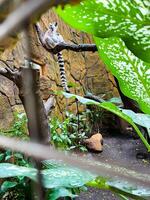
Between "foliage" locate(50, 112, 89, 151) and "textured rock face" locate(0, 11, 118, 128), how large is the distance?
255mm

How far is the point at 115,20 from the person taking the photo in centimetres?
44

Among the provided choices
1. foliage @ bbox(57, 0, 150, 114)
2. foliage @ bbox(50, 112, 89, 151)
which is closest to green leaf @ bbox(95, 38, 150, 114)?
foliage @ bbox(57, 0, 150, 114)

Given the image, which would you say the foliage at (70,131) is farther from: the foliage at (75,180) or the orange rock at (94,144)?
the foliage at (75,180)

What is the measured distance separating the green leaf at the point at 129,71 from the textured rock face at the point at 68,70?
251cm

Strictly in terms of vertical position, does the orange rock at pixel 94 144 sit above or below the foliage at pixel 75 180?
below

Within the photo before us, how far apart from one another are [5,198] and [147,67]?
148cm

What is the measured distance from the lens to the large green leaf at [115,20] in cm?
42

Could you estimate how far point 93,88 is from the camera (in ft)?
16.5

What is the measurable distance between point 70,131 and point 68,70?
109 centimetres

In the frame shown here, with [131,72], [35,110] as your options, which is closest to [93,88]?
[131,72]

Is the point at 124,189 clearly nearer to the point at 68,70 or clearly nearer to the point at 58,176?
the point at 58,176

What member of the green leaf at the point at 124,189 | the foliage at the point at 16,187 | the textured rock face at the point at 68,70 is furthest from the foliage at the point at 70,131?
the green leaf at the point at 124,189

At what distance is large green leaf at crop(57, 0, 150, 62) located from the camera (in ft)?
1.39

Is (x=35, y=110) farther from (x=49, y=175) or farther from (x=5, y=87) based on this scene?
(x=5, y=87)
